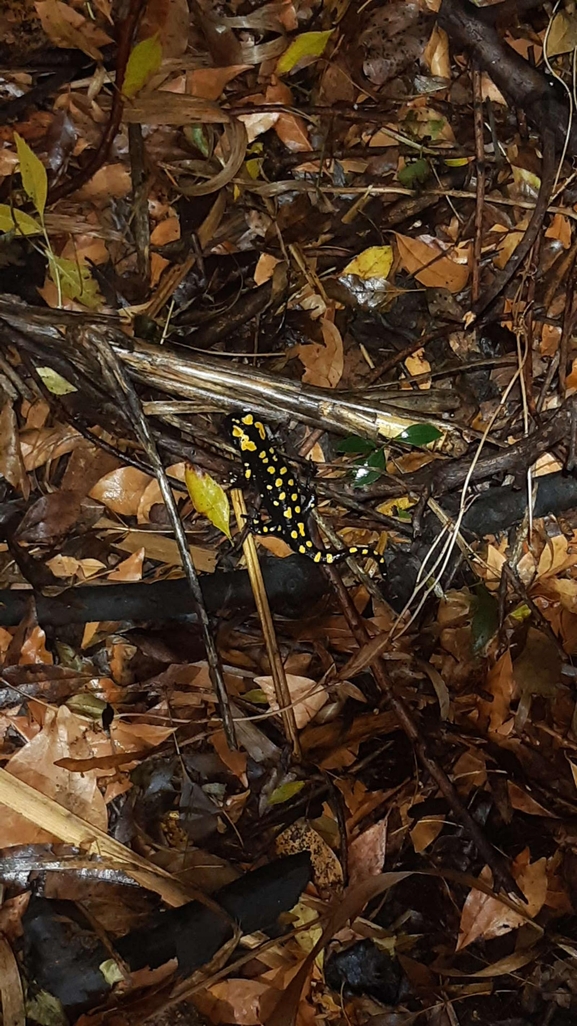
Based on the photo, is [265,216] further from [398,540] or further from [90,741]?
[90,741]

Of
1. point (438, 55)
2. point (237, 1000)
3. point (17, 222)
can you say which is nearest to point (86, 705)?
point (237, 1000)

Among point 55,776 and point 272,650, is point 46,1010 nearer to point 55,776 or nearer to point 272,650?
point 55,776

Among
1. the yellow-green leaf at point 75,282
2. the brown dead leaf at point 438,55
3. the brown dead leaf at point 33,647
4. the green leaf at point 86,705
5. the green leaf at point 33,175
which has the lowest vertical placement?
the green leaf at point 86,705

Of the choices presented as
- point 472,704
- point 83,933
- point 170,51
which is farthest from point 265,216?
point 83,933

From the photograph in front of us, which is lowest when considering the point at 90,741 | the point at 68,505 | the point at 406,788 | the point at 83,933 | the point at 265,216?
the point at 83,933

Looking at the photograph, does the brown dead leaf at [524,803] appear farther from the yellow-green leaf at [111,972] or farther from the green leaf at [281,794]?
the yellow-green leaf at [111,972]

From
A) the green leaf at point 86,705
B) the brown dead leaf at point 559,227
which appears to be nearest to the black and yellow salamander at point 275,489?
the green leaf at point 86,705
